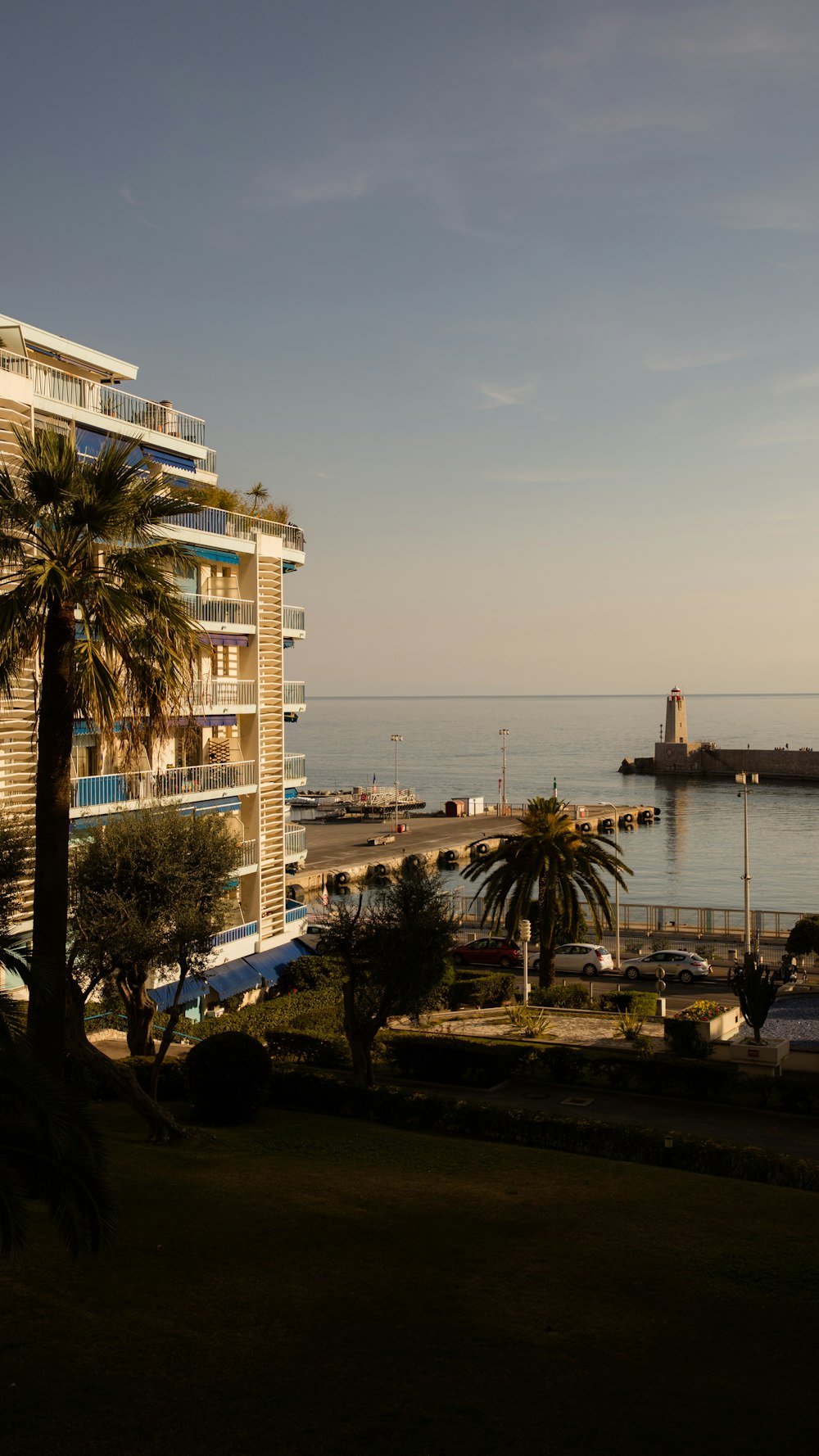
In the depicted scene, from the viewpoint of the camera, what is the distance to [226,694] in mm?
31953

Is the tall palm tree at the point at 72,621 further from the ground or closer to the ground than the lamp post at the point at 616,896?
further from the ground

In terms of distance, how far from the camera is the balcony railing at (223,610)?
A: 30.2 metres

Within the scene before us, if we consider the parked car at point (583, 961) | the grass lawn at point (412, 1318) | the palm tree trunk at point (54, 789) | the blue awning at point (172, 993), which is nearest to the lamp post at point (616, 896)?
the parked car at point (583, 961)

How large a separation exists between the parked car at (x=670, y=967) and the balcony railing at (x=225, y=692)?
17907 mm

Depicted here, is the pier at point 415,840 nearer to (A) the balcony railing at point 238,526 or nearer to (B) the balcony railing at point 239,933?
(B) the balcony railing at point 239,933

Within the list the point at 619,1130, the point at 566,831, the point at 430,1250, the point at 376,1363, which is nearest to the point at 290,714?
the point at 566,831

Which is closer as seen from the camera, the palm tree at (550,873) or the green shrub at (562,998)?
the green shrub at (562,998)

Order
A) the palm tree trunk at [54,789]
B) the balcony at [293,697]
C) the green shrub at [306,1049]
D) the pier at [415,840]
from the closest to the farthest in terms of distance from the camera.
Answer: the palm tree trunk at [54,789] → the green shrub at [306,1049] → the balcony at [293,697] → the pier at [415,840]

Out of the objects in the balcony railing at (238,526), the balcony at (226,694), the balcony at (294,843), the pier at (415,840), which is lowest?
the pier at (415,840)

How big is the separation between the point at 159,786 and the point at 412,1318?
1995 centimetres

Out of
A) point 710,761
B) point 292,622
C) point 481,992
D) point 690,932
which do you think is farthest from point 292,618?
point 710,761

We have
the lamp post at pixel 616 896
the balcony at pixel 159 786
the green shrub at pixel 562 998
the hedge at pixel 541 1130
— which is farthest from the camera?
the lamp post at pixel 616 896

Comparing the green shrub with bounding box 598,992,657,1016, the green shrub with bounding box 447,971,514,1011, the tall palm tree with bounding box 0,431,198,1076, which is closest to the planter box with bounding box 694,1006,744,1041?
the green shrub with bounding box 598,992,657,1016

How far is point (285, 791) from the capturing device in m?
35.2
